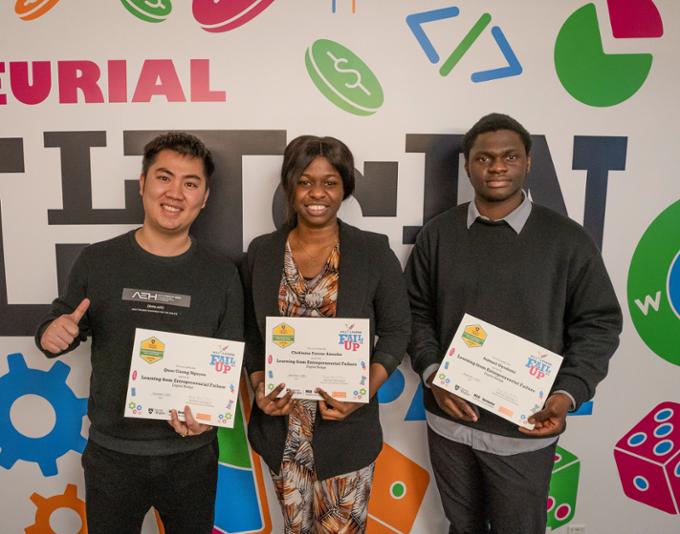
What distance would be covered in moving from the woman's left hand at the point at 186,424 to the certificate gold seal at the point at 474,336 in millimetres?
881

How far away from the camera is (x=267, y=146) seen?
6.37 ft

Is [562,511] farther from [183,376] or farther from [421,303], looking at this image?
[183,376]

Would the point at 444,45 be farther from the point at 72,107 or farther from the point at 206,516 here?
the point at 206,516

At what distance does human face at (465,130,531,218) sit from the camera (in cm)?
160

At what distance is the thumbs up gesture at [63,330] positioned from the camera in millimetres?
1427

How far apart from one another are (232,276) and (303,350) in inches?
13.6

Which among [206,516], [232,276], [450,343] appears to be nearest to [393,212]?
[450,343]

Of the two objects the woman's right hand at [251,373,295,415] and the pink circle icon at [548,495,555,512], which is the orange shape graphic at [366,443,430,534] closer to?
the pink circle icon at [548,495,555,512]

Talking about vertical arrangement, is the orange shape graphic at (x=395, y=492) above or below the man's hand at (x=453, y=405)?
below

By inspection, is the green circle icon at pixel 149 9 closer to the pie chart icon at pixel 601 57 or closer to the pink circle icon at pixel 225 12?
the pink circle icon at pixel 225 12

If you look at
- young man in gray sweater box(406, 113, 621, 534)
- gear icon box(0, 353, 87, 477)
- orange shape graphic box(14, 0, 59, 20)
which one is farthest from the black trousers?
orange shape graphic box(14, 0, 59, 20)

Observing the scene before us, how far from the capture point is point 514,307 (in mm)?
1586

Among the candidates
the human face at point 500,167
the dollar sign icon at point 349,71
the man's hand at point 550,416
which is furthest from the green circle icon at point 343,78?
the man's hand at point 550,416

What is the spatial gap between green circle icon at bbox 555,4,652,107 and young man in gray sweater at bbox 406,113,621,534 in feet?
1.73
